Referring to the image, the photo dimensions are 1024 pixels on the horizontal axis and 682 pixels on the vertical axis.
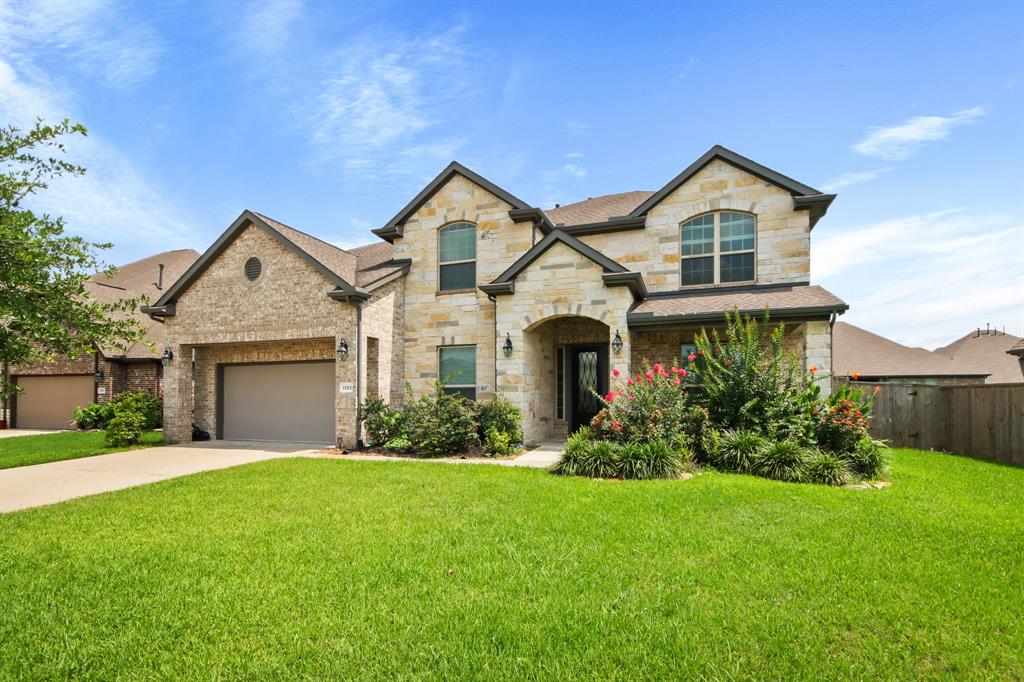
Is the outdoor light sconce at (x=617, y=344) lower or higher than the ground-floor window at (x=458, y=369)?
higher

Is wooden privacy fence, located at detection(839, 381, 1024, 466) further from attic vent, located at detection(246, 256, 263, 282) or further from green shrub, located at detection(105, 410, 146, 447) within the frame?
green shrub, located at detection(105, 410, 146, 447)

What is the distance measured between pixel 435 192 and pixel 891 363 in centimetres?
2467

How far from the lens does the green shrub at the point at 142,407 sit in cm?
1425

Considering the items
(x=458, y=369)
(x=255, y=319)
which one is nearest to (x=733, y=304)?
(x=458, y=369)

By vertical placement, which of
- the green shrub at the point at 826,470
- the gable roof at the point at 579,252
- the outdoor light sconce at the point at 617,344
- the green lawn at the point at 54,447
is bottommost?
the green lawn at the point at 54,447

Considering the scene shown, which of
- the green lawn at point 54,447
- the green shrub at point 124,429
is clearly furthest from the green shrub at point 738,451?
the green shrub at point 124,429

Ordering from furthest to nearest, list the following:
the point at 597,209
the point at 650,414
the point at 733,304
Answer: the point at 597,209 < the point at 733,304 < the point at 650,414

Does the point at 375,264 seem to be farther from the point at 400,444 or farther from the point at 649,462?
the point at 649,462

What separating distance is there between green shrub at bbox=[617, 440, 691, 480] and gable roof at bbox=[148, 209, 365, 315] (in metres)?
7.43

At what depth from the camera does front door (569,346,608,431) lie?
557 inches

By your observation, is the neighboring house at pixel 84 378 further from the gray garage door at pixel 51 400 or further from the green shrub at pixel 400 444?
the green shrub at pixel 400 444

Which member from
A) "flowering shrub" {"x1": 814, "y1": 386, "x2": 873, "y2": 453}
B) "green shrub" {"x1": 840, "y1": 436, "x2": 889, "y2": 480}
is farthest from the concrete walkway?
"green shrub" {"x1": 840, "y1": 436, "x2": 889, "y2": 480}

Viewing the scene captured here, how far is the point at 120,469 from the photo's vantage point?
10148mm

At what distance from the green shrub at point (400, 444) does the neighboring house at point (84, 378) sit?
11.0 m
